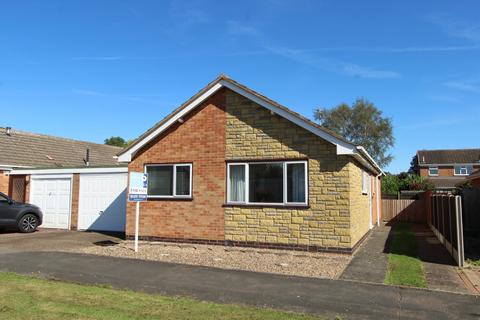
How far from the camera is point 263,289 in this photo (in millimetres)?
8031

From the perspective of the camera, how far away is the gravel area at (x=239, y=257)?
9.97 metres

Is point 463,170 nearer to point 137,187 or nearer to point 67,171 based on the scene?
point 67,171

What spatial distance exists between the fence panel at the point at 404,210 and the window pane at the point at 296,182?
14.6 metres

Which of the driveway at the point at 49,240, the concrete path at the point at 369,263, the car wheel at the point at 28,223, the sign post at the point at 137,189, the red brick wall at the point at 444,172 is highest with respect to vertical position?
the red brick wall at the point at 444,172

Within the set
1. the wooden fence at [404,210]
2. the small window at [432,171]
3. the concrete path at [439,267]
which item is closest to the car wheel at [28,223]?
the concrete path at [439,267]

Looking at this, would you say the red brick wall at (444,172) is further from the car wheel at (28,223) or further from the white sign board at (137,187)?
the white sign board at (137,187)

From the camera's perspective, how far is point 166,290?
312 inches

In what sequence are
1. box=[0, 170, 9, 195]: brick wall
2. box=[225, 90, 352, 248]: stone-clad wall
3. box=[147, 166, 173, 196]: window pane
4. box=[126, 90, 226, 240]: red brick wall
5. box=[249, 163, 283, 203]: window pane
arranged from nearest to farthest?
box=[225, 90, 352, 248]: stone-clad wall
box=[249, 163, 283, 203]: window pane
box=[126, 90, 226, 240]: red brick wall
box=[147, 166, 173, 196]: window pane
box=[0, 170, 9, 195]: brick wall

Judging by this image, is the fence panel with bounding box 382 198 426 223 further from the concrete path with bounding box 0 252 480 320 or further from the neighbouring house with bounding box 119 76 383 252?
the concrete path with bounding box 0 252 480 320

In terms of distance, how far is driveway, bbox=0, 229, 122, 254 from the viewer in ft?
42.2

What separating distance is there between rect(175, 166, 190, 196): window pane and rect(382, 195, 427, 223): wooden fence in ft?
50.1

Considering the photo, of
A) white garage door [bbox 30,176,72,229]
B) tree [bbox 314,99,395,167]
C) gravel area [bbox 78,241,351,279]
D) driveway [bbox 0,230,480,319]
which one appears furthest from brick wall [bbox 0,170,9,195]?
tree [bbox 314,99,395,167]

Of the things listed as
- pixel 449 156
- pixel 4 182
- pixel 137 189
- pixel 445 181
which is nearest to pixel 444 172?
pixel 449 156

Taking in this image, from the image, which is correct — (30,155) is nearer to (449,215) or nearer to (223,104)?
(223,104)
